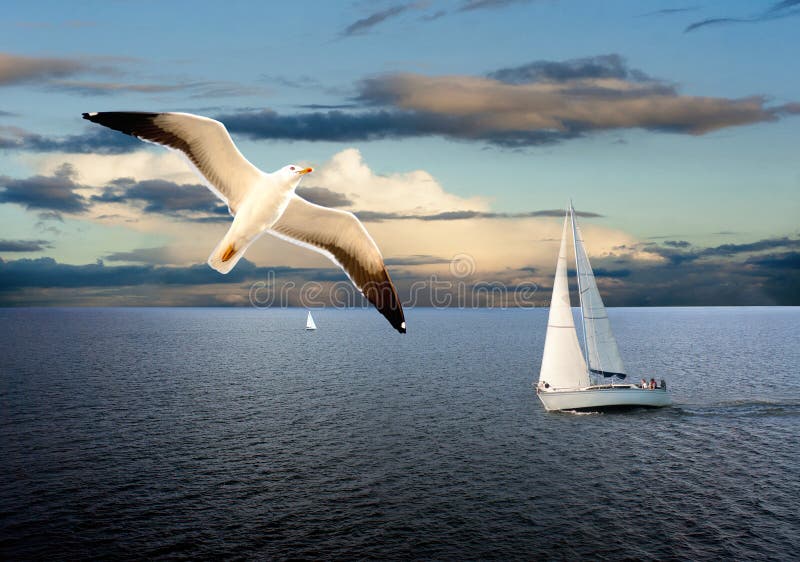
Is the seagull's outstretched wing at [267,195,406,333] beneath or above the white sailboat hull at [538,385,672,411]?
above

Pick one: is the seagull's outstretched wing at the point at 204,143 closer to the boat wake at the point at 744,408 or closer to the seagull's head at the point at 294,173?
the seagull's head at the point at 294,173

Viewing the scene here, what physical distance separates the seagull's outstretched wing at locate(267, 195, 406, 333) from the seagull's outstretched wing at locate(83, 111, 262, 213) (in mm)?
1116

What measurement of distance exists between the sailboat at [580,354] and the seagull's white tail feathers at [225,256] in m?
55.5

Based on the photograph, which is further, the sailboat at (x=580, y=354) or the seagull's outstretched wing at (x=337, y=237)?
the sailboat at (x=580, y=354)

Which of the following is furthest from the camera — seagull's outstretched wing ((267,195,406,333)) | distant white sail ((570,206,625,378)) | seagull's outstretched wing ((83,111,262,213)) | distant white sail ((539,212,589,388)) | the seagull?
distant white sail ((570,206,625,378))

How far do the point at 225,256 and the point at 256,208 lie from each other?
0.95 m

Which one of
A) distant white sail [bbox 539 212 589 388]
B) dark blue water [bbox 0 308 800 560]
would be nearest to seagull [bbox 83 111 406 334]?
dark blue water [bbox 0 308 800 560]

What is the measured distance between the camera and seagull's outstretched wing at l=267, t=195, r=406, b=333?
11977 millimetres

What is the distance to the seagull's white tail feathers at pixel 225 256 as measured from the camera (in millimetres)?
9906

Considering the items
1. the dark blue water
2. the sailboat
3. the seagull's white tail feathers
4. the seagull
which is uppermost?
the seagull

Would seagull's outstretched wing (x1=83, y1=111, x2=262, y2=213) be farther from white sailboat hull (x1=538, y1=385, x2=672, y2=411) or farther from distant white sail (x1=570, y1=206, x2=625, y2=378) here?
white sailboat hull (x1=538, y1=385, x2=672, y2=411)

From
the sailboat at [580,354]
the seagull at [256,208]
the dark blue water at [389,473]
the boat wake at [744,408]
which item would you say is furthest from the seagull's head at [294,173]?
the boat wake at [744,408]

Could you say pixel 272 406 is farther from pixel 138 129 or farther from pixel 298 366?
pixel 138 129

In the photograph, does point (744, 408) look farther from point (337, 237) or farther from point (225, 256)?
point (225, 256)
